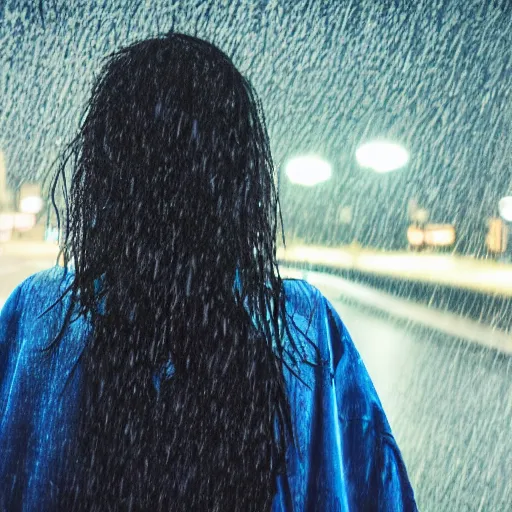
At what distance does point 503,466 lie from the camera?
4.96 ft

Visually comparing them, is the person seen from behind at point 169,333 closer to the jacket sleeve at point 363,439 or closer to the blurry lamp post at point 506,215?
the jacket sleeve at point 363,439

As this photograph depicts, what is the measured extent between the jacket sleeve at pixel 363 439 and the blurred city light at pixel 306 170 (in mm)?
1005

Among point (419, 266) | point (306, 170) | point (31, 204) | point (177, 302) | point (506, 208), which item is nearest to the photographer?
point (177, 302)

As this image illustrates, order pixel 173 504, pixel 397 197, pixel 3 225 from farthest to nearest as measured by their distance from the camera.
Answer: pixel 397 197, pixel 3 225, pixel 173 504

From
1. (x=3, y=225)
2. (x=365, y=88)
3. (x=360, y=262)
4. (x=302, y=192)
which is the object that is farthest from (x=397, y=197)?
(x=3, y=225)

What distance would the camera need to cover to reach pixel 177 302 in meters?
0.41

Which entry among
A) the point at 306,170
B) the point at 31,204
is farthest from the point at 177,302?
the point at 306,170

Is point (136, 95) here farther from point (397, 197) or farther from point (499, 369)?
point (499, 369)

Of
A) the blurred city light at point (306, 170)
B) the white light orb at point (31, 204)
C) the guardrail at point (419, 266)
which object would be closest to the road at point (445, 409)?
the white light orb at point (31, 204)

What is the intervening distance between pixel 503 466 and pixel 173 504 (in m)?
1.40

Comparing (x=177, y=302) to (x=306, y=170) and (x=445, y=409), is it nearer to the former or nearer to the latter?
(x=306, y=170)

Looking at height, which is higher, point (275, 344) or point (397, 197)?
point (397, 197)

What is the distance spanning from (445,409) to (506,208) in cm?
85

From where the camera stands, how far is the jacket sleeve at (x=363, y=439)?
1.54 ft
